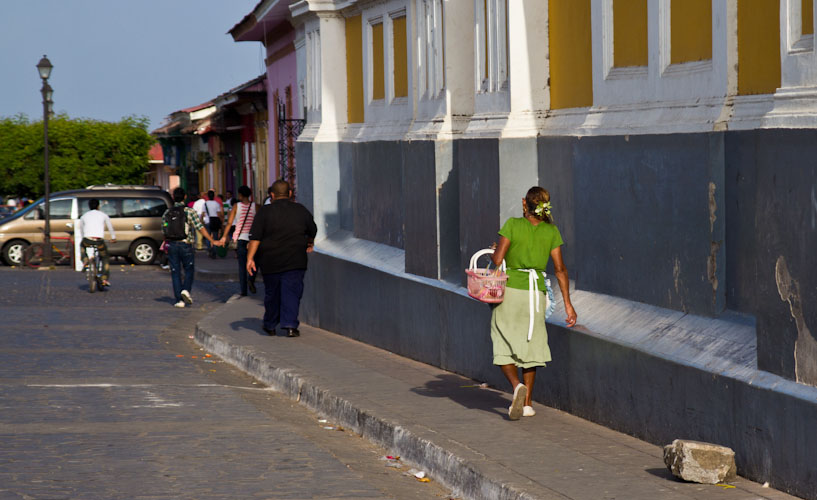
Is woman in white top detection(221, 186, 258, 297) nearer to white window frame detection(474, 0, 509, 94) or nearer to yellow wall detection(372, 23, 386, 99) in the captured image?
yellow wall detection(372, 23, 386, 99)

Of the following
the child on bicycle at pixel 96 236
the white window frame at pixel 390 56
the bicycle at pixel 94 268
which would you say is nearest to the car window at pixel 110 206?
the child on bicycle at pixel 96 236

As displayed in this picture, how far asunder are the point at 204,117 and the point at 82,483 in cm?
4226

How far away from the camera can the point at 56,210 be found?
30891 mm

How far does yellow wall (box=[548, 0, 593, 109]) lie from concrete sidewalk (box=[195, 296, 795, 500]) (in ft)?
7.74

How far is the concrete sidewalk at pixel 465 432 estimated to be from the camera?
260 inches

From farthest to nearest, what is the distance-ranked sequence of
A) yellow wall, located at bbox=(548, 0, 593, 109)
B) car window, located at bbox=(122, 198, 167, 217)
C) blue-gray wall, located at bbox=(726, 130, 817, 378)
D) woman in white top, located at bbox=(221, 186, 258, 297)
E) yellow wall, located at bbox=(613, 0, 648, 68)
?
car window, located at bbox=(122, 198, 167, 217)
woman in white top, located at bbox=(221, 186, 258, 297)
yellow wall, located at bbox=(548, 0, 593, 109)
yellow wall, located at bbox=(613, 0, 648, 68)
blue-gray wall, located at bbox=(726, 130, 817, 378)

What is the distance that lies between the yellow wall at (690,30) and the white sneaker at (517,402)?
2356 mm

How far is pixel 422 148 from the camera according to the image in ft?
39.7

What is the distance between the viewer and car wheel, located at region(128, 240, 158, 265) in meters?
30.6

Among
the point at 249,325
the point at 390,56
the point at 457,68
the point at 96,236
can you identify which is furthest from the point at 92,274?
the point at 457,68

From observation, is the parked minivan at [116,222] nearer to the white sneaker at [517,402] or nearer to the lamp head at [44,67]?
the lamp head at [44,67]

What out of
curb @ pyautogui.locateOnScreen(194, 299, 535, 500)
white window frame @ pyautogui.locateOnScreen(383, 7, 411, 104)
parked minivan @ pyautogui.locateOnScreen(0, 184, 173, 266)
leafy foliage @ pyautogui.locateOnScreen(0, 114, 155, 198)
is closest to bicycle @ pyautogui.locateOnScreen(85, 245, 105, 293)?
parked minivan @ pyautogui.locateOnScreen(0, 184, 173, 266)

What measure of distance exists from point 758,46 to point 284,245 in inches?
308

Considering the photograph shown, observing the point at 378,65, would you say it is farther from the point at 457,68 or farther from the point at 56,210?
the point at 56,210
